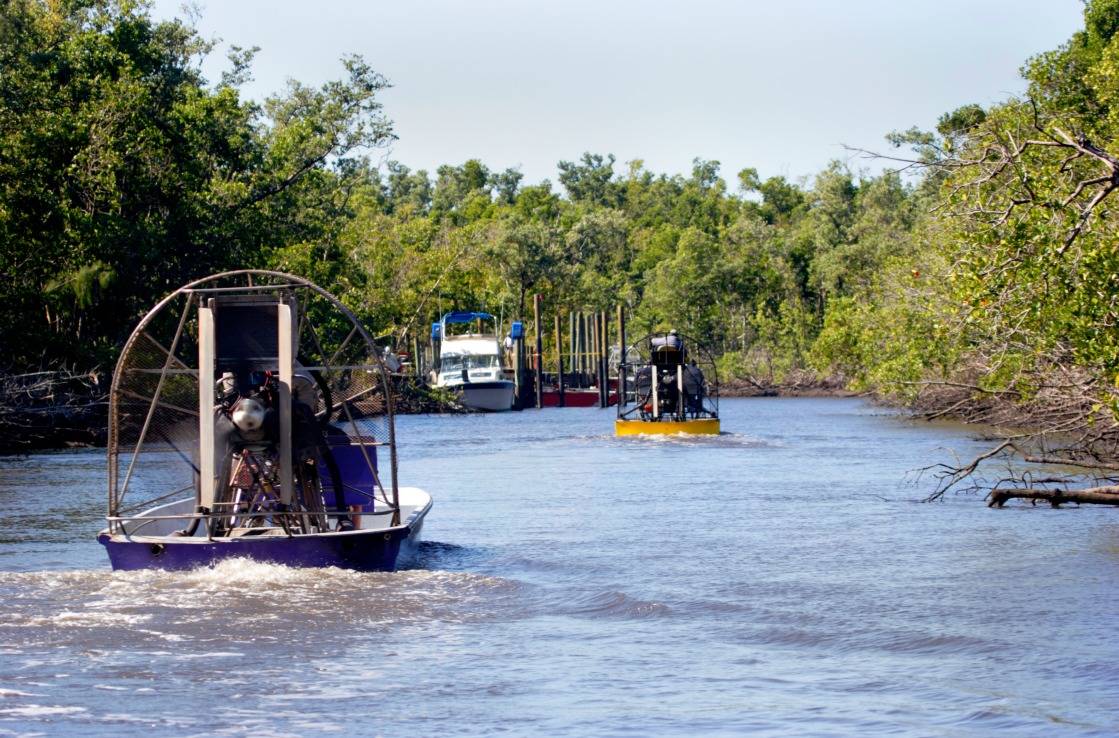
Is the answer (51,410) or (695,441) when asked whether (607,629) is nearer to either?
(51,410)

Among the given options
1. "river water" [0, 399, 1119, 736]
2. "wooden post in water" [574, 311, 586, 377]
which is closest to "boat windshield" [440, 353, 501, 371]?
"wooden post in water" [574, 311, 586, 377]

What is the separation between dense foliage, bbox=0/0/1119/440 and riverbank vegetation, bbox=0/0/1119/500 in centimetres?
7

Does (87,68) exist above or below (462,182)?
below

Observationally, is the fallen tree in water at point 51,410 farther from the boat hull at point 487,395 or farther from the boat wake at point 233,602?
the boat hull at point 487,395

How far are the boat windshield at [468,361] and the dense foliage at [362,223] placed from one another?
9.43 feet

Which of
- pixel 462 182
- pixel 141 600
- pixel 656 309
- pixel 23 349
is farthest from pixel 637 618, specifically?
pixel 462 182

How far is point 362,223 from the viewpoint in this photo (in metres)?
70.0

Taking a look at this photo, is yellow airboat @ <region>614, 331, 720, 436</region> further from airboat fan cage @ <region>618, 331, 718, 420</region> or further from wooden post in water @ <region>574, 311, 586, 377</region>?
wooden post in water @ <region>574, 311, 586, 377</region>

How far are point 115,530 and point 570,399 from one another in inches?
2500


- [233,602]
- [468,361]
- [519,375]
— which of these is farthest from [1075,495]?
[519,375]

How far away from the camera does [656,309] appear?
93.3 meters

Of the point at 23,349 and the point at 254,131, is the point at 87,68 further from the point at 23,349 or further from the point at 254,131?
the point at 254,131

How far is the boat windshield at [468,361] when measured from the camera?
71.6 meters

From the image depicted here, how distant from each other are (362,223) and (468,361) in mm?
8063
